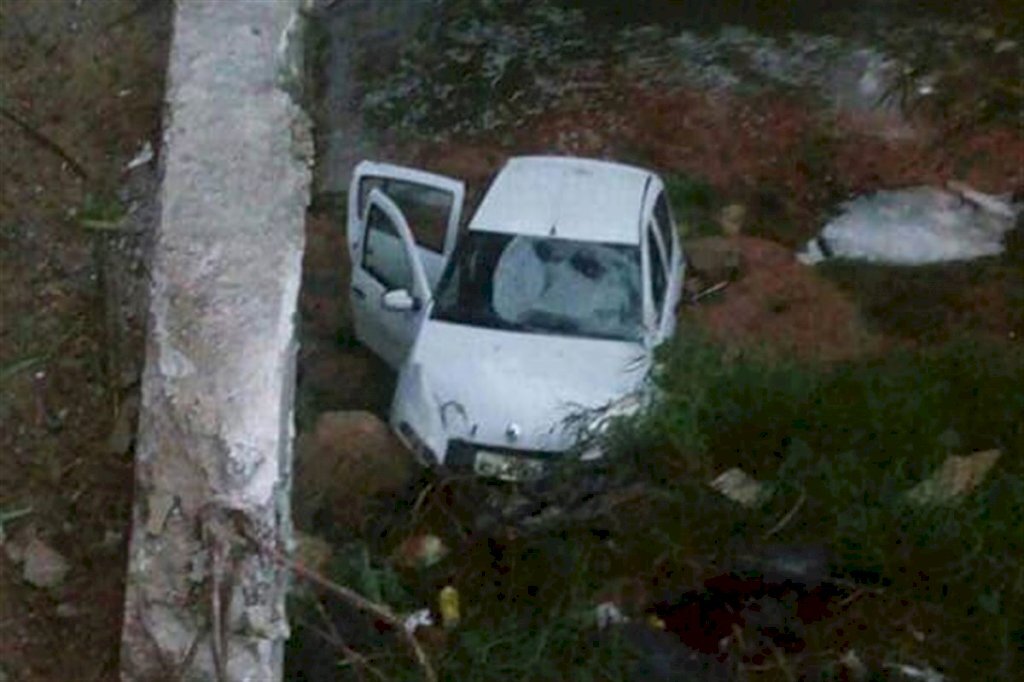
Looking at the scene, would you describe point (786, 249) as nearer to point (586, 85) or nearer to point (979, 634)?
point (586, 85)

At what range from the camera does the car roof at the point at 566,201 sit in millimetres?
8742

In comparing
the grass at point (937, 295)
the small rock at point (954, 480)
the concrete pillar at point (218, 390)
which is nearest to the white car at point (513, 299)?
the small rock at point (954, 480)

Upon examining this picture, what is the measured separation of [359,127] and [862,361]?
319cm

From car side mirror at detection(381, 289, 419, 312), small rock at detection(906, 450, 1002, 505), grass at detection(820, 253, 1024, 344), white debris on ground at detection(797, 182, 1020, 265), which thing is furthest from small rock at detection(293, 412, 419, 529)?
white debris on ground at detection(797, 182, 1020, 265)

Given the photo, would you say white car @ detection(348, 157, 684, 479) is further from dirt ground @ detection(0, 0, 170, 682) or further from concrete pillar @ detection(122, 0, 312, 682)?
concrete pillar @ detection(122, 0, 312, 682)

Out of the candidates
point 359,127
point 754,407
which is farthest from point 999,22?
point 754,407

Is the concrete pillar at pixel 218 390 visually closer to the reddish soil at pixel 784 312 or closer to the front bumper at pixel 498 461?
the front bumper at pixel 498 461

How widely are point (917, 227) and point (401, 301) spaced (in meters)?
3.39

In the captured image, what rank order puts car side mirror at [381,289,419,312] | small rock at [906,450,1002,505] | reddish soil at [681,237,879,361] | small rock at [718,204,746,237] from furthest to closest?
1. small rock at [718,204,746,237]
2. reddish soil at [681,237,879,361]
3. car side mirror at [381,289,419,312]
4. small rock at [906,450,1002,505]

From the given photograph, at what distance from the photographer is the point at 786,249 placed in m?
10.9

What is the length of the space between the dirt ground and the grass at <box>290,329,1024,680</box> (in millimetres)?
1279

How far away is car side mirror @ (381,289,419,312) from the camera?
28.7 ft

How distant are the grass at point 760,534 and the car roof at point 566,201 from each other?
647 millimetres

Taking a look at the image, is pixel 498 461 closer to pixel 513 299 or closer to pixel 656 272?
pixel 513 299
